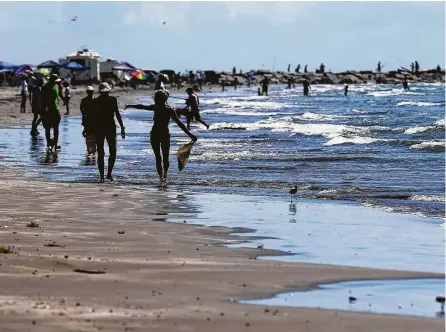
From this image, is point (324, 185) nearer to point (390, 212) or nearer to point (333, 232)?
point (390, 212)

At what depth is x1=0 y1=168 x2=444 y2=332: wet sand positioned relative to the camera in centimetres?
571

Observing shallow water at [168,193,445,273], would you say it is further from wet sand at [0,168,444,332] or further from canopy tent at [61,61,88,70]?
canopy tent at [61,61,88,70]

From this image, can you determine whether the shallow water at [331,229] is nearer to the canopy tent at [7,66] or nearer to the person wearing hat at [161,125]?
the person wearing hat at [161,125]

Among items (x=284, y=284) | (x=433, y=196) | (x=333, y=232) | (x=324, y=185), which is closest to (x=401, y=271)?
(x=284, y=284)

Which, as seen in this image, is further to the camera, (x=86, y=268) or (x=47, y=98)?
(x=47, y=98)

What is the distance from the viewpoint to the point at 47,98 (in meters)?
19.3

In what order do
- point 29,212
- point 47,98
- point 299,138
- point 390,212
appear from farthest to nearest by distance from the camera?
1. point 299,138
2. point 47,98
3. point 390,212
4. point 29,212

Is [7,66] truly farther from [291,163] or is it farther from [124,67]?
[291,163]

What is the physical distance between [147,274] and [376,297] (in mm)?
1604

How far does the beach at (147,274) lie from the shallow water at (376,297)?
0.13 meters

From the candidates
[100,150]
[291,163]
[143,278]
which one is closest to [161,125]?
[100,150]

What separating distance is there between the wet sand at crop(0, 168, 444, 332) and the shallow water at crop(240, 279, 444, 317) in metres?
0.14

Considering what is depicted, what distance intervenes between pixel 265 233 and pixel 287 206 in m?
2.42

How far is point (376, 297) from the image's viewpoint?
6586 mm
